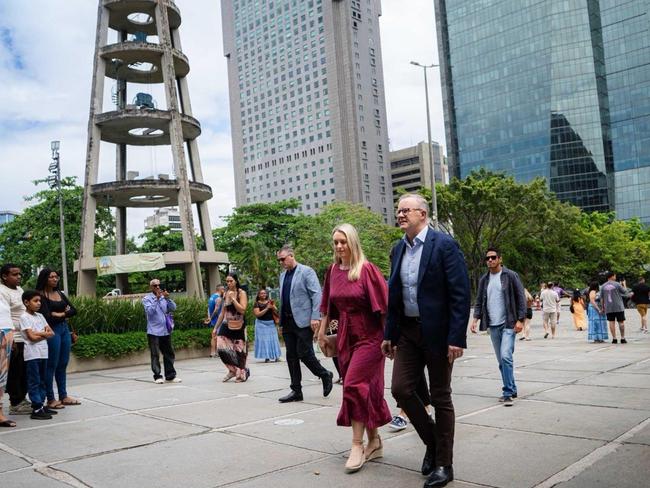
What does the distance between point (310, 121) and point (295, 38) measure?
20.4 meters

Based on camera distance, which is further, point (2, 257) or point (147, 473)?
point (2, 257)

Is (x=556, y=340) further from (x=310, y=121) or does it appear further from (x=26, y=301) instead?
(x=310, y=121)

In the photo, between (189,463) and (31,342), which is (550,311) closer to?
(31,342)

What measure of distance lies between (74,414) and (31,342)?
106 centimetres

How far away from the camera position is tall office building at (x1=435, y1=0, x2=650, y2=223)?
352 ft

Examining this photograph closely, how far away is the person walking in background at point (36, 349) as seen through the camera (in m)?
7.75

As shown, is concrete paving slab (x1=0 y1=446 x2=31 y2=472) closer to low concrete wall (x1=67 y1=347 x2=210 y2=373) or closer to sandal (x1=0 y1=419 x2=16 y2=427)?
sandal (x1=0 y1=419 x2=16 y2=427)

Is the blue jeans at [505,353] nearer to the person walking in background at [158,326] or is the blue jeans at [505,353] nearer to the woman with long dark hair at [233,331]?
the woman with long dark hair at [233,331]

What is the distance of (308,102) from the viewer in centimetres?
14688

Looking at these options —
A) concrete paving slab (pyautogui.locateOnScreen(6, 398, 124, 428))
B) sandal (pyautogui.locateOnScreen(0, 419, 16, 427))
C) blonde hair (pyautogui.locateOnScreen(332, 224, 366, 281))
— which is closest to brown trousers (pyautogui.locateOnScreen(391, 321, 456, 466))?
blonde hair (pyautogui.locateOnScreen(332, 224, 366, 281))

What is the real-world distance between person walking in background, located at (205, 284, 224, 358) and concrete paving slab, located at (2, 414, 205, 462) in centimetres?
572

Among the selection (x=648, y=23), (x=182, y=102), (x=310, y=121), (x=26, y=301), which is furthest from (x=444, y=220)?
(x=310, y=121)

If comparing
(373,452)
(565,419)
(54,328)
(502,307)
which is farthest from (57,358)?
(565,419)

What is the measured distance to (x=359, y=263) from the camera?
5500 mm
